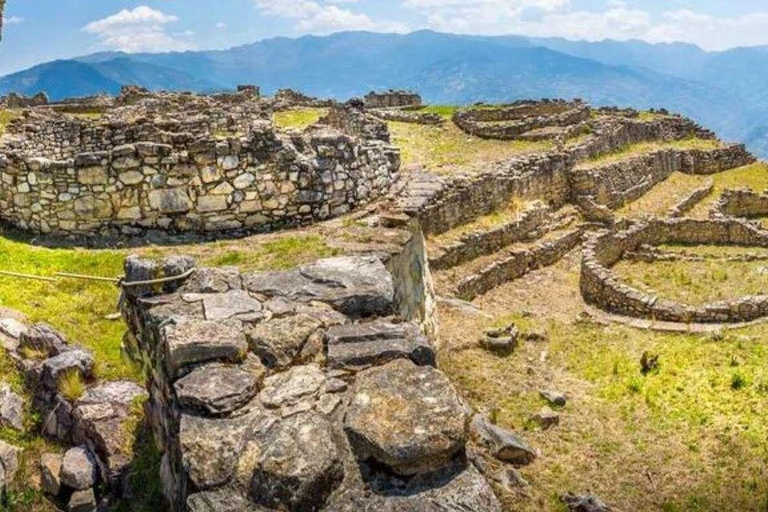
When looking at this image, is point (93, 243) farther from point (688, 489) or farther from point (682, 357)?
point (682, 357)

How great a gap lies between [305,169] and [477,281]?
33.0 ft

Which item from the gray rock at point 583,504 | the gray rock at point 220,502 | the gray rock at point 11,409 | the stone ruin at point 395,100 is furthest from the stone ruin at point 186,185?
the stone ruin at point 395,100

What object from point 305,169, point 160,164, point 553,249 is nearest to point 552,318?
point 553,249

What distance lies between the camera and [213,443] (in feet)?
17.0

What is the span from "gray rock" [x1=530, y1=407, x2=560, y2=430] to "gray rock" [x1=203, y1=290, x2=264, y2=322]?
5.97 meters

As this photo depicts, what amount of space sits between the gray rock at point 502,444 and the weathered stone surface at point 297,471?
10.6 ft

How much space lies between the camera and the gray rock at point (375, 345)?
612 centimetres

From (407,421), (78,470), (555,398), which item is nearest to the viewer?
(407,421)

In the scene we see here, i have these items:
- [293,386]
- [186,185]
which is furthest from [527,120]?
[293,386]

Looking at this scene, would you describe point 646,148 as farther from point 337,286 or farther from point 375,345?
point 375,345

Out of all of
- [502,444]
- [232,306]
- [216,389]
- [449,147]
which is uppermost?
[232,306]

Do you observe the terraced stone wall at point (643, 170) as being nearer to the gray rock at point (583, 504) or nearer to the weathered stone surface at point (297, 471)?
the gray rock at point (583, 504)

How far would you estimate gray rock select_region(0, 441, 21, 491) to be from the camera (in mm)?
7133

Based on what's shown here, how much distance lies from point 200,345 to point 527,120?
32.7 meters
